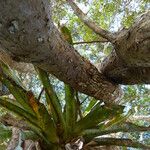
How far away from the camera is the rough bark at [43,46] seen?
1.12 m

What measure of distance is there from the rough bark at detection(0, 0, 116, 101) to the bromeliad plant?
226 mm

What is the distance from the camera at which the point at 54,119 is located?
89.3 inches

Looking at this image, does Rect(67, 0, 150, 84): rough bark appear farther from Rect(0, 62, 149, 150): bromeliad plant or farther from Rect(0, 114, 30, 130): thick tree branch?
Rect(0, 114, 30, 130): thick tree branch

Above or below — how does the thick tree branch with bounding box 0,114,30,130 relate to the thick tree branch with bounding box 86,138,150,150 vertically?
above

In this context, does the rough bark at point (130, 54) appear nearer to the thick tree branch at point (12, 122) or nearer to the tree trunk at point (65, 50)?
the tree trunk at point (65, 50)

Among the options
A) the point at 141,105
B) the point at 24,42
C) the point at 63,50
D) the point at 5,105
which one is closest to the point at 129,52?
the point at 63,50

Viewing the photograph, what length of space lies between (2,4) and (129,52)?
30.8 inches

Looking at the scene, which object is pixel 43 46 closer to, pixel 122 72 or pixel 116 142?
pixel 122 72

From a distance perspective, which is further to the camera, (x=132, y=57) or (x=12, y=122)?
(x=12, y=122)

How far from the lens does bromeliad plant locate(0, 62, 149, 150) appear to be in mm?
2127

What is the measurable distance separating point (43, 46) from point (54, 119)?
951 millimetres

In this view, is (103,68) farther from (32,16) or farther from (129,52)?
(32,16)

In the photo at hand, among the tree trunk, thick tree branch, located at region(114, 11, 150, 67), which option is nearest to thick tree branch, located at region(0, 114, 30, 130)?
the tree trunk

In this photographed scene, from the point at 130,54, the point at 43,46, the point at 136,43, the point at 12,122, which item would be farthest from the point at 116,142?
the point at 43,46
